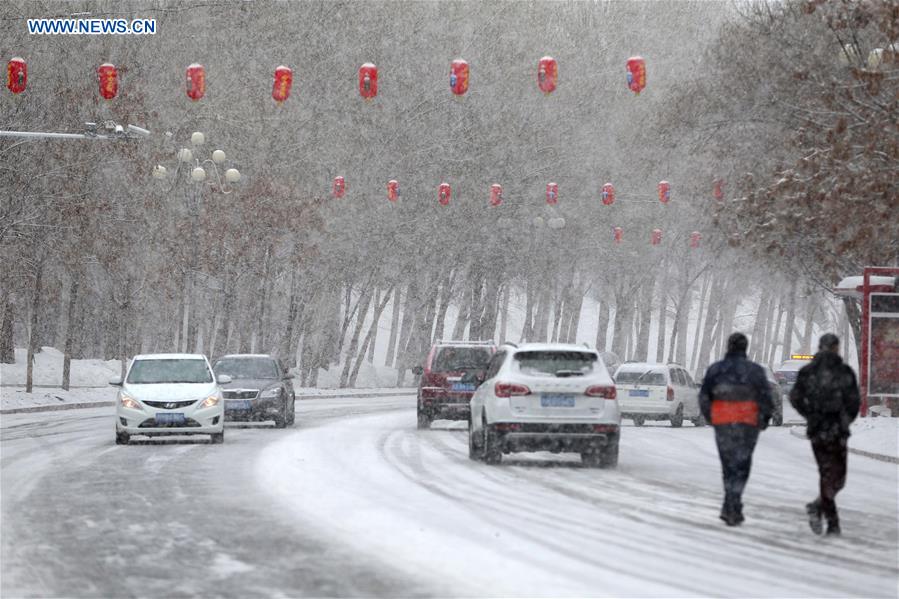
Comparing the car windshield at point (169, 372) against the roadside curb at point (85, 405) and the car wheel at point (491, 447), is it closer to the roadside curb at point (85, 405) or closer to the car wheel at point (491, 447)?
the car wheel at point (491, 447)

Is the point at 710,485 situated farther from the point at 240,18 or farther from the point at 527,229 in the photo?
the point at 527,229

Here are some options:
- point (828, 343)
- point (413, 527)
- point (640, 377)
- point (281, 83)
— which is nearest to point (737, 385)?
point (828, 343)

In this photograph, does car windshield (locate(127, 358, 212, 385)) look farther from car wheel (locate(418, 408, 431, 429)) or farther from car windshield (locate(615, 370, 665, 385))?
car windshield (locate(615, 370, 665, 385))

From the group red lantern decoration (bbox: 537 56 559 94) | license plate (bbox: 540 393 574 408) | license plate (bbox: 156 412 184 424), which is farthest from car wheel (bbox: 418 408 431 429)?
license plate (bbox: 540 393 574 408)

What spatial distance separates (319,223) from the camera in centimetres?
5594

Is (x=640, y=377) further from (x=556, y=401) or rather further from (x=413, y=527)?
(x=413, y=527)

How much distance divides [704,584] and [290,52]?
5223 cm

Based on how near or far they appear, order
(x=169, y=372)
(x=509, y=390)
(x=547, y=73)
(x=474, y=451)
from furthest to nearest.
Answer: (x=547, y=73), (x=169, y=372), (x=474, y=451), (x=509, y=390)

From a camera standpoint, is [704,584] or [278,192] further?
[278,192]

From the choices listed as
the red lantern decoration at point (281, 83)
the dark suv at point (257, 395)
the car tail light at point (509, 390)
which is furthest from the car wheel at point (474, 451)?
the red lantern decoration at point (281, 83)

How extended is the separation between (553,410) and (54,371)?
4112 centimetres

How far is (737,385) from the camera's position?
1441 cm

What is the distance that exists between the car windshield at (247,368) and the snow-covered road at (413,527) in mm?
9051

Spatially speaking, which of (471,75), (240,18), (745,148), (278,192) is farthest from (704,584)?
(471,75)
